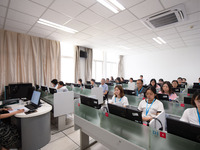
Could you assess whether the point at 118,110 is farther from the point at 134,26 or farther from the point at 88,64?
the point at 88,64

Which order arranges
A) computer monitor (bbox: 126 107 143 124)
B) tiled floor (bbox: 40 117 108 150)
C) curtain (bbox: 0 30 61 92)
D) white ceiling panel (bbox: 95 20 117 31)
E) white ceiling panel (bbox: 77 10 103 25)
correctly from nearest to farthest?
computer monitor (bbox: 126 107 143 124)
tiled floor (bbox: 40 117 108 150)
white ceiling panel (bbox: 77 10 103 25)
white ceiling panel (bbox: 95 20 117 31)
curtain (bbox: 0 30 61 92)

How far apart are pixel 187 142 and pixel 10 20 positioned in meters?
4.46

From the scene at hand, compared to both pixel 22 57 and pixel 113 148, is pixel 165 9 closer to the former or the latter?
pixel 113 148

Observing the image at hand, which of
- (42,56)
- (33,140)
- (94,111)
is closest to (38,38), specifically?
(42,56)

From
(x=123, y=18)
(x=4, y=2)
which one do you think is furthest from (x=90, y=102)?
(x=4, y=2)

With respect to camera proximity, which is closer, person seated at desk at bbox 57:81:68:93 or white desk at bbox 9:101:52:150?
white desk at bbox 9:101:52:150

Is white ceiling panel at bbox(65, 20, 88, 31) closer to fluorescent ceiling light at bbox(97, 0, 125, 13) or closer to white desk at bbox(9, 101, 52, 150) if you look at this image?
fluorescent ceiling light at bbox(97, 0, 125, 13)

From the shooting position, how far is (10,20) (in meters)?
3.00

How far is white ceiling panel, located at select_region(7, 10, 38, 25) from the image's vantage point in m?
2.63

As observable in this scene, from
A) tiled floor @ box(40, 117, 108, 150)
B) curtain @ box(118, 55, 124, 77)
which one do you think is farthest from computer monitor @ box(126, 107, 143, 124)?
curtain @ box(118, 55, 124, 77)

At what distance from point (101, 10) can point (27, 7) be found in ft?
5.53

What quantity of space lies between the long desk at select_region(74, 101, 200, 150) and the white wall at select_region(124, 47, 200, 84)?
744cm

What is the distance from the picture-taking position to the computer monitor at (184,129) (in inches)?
33.4

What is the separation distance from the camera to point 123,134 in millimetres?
1273
